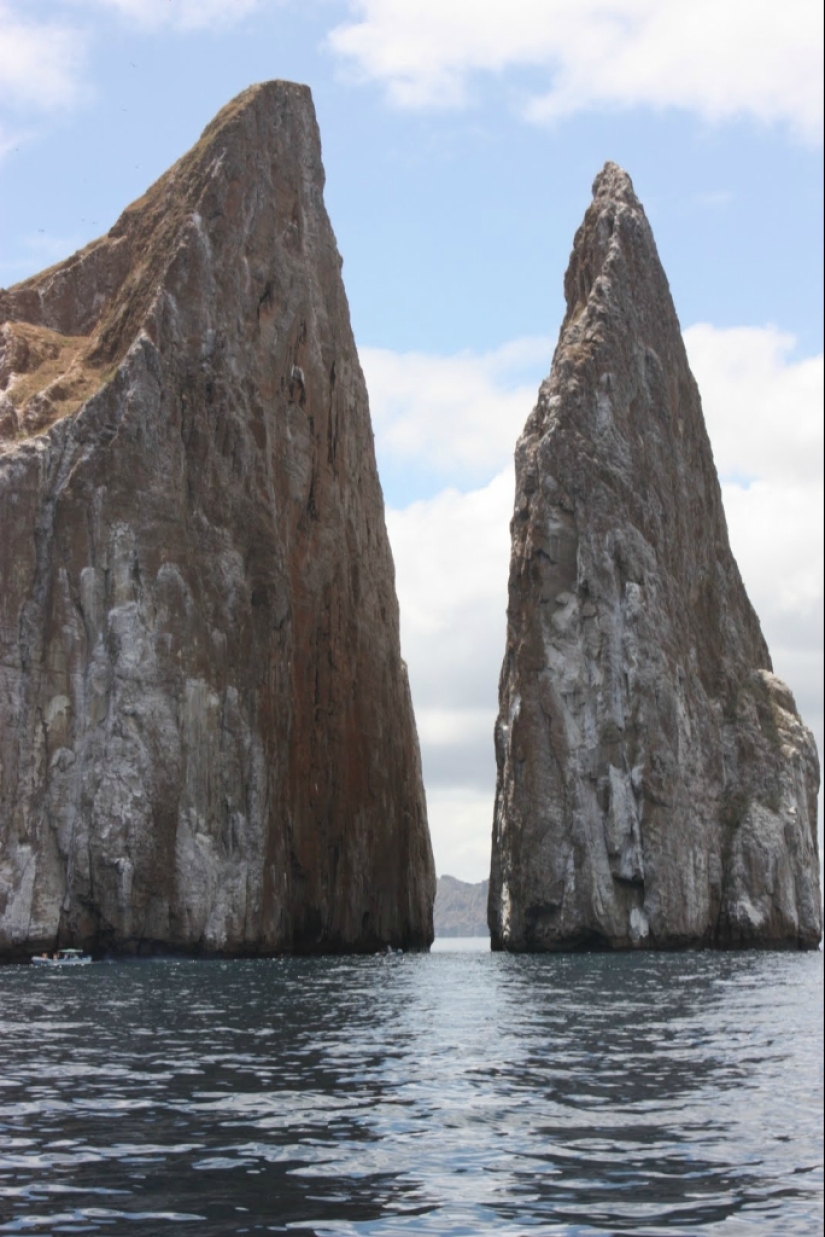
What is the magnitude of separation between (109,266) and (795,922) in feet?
192

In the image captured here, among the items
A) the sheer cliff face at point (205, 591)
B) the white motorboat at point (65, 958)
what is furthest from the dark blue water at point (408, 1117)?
the sheer cliff face at point (205, 591)

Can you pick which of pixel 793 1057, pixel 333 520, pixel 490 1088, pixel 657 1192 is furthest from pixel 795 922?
pixel 657 1192

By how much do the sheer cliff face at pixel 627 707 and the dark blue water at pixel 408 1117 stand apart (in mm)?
42750

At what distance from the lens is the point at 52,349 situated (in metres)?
85.4

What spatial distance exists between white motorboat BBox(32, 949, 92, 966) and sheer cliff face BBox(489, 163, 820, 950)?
2709 centimetres

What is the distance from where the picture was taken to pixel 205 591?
246 feet

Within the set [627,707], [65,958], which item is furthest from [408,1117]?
[627,707]

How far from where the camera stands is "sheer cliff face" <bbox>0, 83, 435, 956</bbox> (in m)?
67.4

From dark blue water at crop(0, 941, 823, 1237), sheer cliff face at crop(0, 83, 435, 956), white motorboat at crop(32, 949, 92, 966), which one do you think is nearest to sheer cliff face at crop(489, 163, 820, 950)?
sheer cliff face at crop(0, 83, 435, 956)

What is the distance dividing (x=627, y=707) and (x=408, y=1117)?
6637cm

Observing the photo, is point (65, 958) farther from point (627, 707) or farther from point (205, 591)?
point (627, 707)

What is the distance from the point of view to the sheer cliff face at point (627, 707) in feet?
271

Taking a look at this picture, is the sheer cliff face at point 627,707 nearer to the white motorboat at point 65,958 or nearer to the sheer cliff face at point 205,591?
the sheer cliff face at point 205,591

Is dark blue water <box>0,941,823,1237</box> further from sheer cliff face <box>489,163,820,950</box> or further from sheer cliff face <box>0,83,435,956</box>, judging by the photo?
sheer cliff face <box>489,163,820,950</box>
